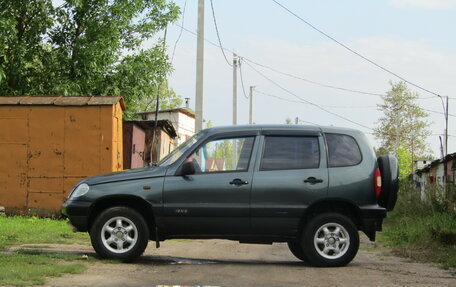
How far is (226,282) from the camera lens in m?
7.48

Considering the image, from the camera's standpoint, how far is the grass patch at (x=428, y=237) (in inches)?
434

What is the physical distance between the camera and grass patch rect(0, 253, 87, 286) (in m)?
7.04

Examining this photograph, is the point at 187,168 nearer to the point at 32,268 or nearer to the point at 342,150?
the point at 342,150

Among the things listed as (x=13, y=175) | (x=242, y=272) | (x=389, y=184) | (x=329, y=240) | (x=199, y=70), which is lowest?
(x=242, y=272)

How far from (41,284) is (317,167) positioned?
4.14 metres

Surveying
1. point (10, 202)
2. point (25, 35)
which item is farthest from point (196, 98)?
point (25, 35)

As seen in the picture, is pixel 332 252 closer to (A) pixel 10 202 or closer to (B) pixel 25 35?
(A) pixel 10 202

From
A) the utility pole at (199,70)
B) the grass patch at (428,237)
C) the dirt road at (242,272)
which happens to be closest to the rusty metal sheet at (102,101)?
the utility pole at (199,70)

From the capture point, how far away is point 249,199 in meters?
9.24

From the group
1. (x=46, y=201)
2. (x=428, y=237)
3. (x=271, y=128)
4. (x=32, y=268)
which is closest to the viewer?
(x=32, y=268)

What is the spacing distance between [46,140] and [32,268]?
984 centimetres

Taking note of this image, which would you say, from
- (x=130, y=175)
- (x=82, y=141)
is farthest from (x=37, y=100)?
(x=130, y=175)


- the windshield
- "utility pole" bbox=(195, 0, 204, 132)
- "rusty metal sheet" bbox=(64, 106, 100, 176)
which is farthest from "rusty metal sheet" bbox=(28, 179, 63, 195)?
the windshield

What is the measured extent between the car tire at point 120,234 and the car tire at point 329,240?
2.23 meters
